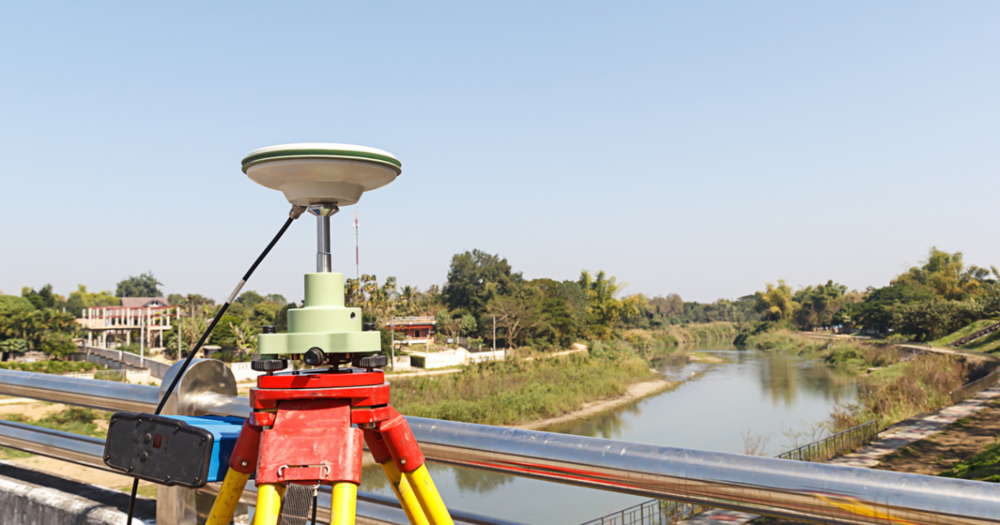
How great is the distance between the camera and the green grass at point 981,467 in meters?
7.17

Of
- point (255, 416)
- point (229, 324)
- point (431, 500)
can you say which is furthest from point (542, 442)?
point (229, 324)

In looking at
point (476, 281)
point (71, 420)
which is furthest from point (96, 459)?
point (476, 281)

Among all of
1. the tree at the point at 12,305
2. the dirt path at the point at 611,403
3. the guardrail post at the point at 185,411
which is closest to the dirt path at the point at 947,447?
the dirt path at the point at 611,403

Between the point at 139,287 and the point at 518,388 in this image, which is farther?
the point at 139,287

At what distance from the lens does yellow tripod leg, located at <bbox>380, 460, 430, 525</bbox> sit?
79 centimetres

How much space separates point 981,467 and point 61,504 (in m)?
9.64

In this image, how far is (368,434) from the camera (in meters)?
0.82

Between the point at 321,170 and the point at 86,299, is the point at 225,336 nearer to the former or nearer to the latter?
the point at 321,170

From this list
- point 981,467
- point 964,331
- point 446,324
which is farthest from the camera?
point 446,324

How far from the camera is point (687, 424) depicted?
49.4ft

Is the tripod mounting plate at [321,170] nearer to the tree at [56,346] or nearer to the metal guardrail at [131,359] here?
the metal guardrail at [131,359]

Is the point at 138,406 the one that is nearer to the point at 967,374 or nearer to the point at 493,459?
the point at 493,459

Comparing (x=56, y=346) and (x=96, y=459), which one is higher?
(x=96, y=459)

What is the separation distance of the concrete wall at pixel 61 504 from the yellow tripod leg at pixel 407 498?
3.08 feet
